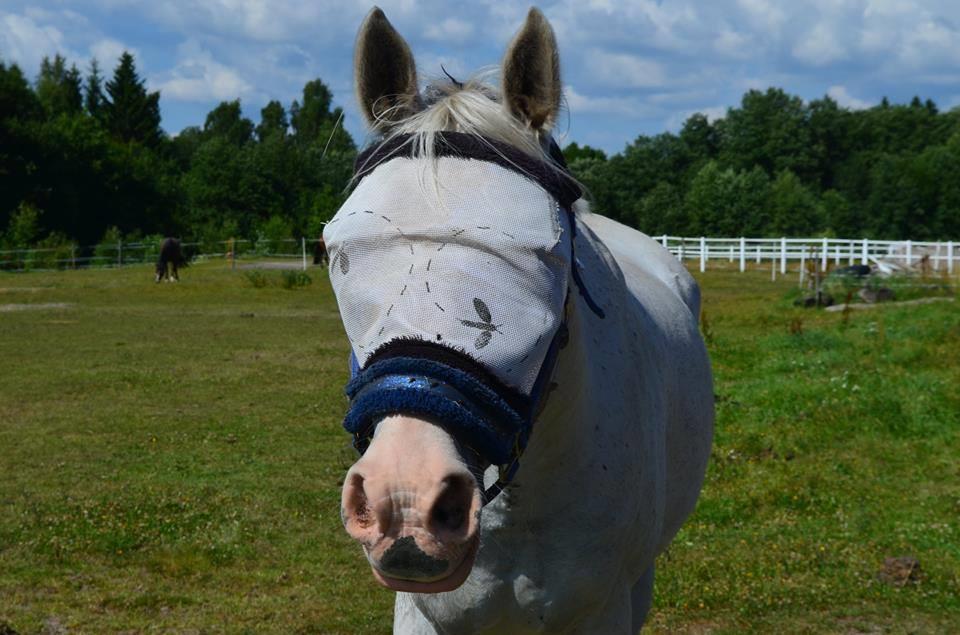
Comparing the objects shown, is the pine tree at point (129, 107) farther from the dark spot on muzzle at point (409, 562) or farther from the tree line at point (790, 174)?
the dark spot on muzzle at point (409, 562)

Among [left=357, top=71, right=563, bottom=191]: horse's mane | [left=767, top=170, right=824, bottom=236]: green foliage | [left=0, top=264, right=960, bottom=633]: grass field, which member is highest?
[left=767, top=170, right=824, bottom=236]: green foliage

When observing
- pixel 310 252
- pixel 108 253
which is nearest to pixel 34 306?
pixel 310 252

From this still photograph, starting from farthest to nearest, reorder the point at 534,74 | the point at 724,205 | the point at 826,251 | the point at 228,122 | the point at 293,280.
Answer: the point at 228,122
the point at 724,205
the point at 826,251
the point at 293,280
the point at 534,74

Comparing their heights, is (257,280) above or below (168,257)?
below

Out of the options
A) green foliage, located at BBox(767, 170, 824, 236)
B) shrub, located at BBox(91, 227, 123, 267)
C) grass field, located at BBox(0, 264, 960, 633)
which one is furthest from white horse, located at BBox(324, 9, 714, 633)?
green foliage, located at BBox(767, 170, 824, 236)

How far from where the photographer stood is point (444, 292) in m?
2.12

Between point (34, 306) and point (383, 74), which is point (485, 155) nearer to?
point (383, 74)

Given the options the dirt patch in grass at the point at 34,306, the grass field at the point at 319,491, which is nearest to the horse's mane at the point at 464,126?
the grass field at the point at 319,491

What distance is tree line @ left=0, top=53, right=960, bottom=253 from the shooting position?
49.1m

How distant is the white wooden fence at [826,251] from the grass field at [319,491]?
17886 mm

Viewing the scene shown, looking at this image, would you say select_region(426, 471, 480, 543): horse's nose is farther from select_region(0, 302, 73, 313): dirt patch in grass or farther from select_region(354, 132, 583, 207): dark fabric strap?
select_region(0, 302, 73, 313): dirt patch in grass

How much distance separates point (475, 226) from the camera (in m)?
2.22

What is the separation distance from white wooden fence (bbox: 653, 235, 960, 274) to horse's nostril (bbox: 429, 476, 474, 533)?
3060cm

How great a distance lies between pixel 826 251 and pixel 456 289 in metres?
35.7
